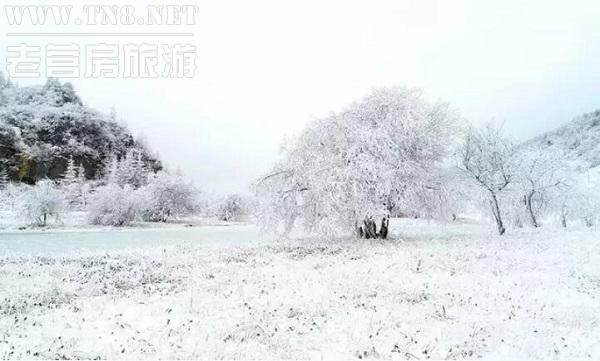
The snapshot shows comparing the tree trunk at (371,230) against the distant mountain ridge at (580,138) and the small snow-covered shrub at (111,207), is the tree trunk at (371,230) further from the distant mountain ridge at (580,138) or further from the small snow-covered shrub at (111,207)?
the small snow-covered shrub at (111,207)

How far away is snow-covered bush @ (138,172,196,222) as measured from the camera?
10044 centimetres

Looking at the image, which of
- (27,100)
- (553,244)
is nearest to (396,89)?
(553,244)

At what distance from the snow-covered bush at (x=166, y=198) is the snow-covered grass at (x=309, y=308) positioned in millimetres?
83873

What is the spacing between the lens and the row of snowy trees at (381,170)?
26.1m

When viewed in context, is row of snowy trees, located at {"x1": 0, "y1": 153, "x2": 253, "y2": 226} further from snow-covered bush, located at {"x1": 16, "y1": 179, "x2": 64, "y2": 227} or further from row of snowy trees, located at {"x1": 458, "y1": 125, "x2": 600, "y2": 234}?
row of snowy trees, located at {"x1": 458, "y1": 125, "x2": 600, "y2": 234}

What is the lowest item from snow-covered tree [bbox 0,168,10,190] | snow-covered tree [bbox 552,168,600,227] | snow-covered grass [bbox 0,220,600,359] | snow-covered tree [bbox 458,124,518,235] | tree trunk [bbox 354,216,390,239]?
A: snow-covered grass [bbox 0,220,600,359]

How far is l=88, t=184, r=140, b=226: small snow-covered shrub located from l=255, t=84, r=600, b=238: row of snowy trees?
2528 inches

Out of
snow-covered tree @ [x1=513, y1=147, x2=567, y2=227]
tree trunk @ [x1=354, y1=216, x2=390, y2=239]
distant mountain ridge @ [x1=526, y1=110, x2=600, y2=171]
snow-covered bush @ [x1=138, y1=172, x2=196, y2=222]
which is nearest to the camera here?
tree trunk @ [x1=354, y1=216, x2=390, y2=239]

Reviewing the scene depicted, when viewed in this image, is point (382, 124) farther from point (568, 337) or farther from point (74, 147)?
point (74, 147)

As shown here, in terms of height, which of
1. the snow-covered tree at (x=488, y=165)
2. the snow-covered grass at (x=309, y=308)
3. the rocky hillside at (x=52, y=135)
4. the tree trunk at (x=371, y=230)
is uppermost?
the rocky hillside at (x=52, y=135)

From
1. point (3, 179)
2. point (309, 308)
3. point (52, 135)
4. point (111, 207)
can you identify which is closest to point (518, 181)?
point (309, 308)

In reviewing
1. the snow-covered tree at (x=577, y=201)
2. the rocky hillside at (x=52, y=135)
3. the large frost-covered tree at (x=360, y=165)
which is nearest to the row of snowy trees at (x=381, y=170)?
the large frost-covered tree at (x=360, y=165)

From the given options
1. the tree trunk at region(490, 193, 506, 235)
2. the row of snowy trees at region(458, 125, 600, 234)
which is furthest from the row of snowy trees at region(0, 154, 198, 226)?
the tree trunk at region(490, 193, 506, 235)

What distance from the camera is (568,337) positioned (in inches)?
367
